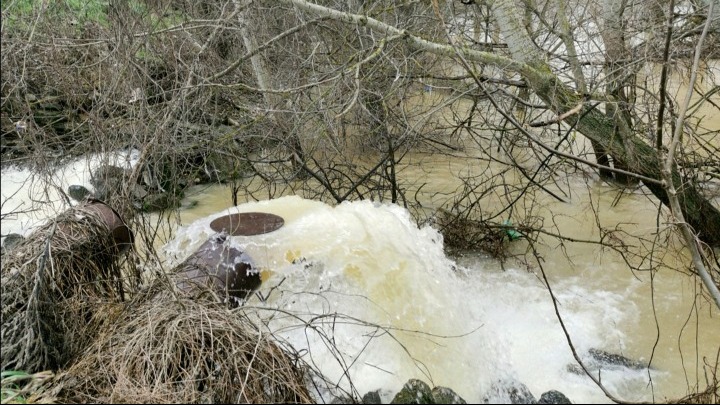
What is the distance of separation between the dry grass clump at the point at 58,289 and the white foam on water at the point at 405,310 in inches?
35.1

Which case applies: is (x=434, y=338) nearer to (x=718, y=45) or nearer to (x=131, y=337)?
(x=131, y=337)

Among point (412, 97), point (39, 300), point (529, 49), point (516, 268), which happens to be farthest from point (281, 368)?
point (412, 97)

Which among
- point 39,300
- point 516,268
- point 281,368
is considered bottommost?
point 516,268

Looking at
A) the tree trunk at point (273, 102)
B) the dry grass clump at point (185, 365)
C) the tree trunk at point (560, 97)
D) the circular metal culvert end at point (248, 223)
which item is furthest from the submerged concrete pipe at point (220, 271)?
the tree trunk at point (560, 97)

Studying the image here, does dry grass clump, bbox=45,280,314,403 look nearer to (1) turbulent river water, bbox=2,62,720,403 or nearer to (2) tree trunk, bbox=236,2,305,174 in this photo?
(1) turbulent river water, bbox=2,62,720,403

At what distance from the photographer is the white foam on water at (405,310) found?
409 cm

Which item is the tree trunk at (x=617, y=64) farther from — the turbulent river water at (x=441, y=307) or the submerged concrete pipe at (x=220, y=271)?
the submerged concrete pipe at (x=220, y=271)

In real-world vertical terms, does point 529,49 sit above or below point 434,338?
above

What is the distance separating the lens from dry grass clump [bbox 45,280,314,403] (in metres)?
2.79

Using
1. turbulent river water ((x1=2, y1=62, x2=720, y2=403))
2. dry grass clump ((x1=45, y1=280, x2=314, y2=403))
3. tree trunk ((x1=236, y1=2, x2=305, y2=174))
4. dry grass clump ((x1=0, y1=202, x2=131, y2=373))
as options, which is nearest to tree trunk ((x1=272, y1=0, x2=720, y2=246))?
turbulent river water ((x1=2, y1=62, x2=720, y2=403))

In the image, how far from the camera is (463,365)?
4234mm

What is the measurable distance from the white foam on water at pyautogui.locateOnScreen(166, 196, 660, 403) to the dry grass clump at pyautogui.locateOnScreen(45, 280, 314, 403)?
57 cm

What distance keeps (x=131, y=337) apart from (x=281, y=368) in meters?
0.81

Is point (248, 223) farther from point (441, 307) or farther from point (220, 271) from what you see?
point (441, 307)
